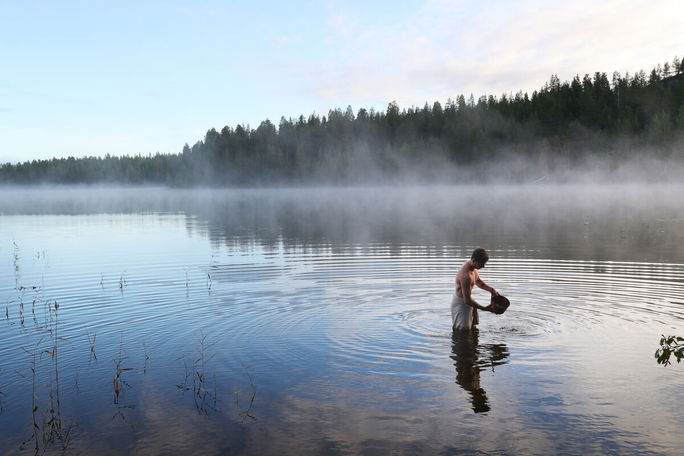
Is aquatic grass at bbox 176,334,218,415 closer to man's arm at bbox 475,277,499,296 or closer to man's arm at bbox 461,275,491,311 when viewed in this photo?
man's arm at bbox 461,275,491,311

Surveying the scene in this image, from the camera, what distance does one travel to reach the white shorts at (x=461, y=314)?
1399 centimetres

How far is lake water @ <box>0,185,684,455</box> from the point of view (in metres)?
8.77

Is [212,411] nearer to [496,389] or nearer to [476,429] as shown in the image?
[476,429]

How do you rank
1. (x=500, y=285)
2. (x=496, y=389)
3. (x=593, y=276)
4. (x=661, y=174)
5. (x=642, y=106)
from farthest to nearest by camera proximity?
(x=642, y=106) → (x=661, y=174) → (x=593, y=276) → (x=500, y=285) → (x=496, y=389)

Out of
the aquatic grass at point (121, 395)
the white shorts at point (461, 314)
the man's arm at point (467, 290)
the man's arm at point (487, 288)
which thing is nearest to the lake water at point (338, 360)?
the aquatic grass at point (121, 395)

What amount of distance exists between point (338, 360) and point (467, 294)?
369 cm

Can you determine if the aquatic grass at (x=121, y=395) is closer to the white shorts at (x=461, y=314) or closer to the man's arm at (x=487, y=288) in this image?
the white shorts at (x=461, y=314)

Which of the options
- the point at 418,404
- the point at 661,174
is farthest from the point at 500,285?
the point at 661,174

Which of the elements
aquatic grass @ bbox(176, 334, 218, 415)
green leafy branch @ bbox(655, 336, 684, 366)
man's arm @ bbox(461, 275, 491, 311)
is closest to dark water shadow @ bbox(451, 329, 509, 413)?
man's arm @ bbox(461, 275, 491, 311)

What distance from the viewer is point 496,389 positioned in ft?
34.2

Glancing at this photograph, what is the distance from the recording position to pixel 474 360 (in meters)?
12.1

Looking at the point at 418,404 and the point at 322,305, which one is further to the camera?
the point at 322,305

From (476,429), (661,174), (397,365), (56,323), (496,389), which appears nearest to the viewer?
(476,429)

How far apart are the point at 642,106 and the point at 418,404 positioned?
214m
